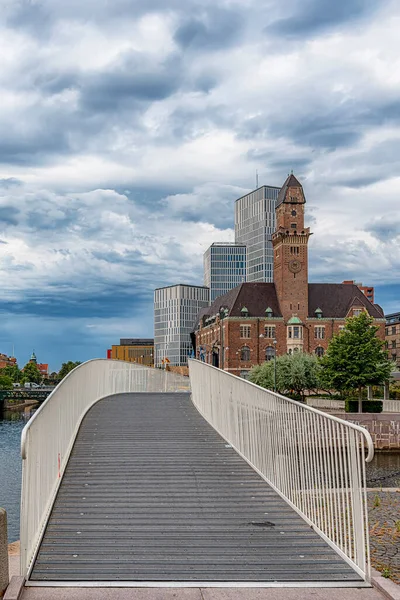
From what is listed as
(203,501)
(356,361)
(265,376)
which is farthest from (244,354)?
(203,501)

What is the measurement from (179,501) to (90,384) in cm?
1037

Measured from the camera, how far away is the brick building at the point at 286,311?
102812 mm

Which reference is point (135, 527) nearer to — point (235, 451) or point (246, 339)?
point (235, 451)

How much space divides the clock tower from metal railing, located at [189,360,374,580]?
9162 cm

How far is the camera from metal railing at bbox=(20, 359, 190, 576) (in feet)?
22.2

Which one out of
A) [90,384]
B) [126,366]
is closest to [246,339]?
[126,366]

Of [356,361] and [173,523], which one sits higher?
[356,361]

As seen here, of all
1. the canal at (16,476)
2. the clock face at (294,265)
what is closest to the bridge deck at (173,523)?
the canal at (16,476)

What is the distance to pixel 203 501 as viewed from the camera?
9156 mm

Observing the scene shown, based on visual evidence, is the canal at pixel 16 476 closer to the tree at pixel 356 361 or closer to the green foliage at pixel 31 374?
the tree at pixel 356 361

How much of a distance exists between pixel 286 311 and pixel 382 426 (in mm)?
63761

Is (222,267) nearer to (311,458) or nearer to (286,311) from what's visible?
(286,311)

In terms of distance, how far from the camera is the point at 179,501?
29.8 ft

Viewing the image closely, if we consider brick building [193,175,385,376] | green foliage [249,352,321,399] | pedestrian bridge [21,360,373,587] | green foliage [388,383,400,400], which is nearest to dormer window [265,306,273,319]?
brick building [193,175,385,376]
